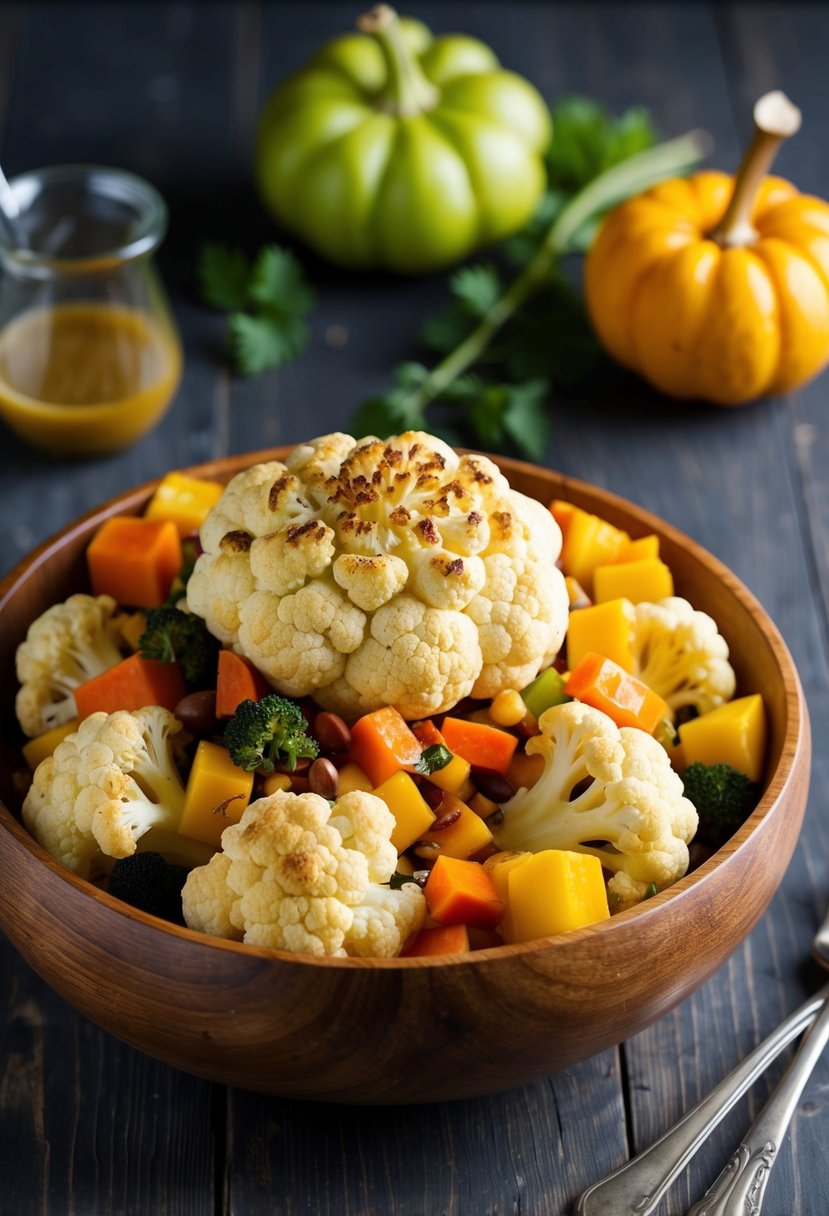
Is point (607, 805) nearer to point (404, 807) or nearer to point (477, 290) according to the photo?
point (404, 807)

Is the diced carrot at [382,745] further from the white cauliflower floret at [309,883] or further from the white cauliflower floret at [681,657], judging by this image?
the white cauliflower floret at [681,657]

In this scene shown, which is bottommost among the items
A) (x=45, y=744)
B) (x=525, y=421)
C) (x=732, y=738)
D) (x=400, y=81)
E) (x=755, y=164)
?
(x=45, y=744)

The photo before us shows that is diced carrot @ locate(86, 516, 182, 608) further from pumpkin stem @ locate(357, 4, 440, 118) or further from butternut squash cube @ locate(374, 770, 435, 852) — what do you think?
pumpkin stem @ locate(357, 4, 440, 118)

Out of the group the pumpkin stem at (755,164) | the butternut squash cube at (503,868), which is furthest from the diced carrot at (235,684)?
the pumpkin stem at (755,164)

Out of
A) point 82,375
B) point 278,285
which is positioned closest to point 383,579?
point 82,375

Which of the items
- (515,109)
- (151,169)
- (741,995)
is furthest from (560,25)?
(741,995)

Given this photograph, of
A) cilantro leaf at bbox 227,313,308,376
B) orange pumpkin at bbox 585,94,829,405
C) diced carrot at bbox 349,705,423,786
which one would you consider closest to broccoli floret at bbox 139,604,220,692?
diced carrot at bbox 349,705,423,786

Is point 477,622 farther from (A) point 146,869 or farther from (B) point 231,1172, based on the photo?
(B) point 231,1172
